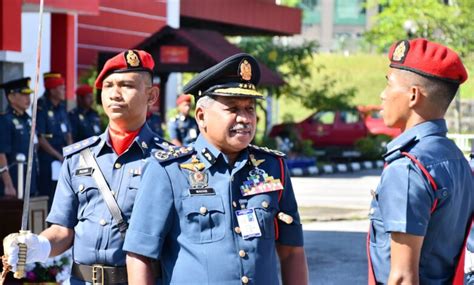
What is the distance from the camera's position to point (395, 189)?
13.7 ft

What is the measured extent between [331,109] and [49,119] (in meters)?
20.5

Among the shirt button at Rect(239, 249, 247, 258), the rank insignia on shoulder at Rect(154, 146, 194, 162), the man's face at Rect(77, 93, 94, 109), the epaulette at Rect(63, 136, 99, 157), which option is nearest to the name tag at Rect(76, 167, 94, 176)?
the epaulette at Rect(63, 136, 99, 157)

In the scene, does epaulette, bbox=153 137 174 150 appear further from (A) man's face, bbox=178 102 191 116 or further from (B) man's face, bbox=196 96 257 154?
(A) man's face, bbox=178 102 191 116

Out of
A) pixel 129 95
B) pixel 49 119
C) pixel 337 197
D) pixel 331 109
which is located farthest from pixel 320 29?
pixel 129 95

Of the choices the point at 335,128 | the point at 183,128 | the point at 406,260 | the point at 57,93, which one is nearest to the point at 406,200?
the point at 406,260

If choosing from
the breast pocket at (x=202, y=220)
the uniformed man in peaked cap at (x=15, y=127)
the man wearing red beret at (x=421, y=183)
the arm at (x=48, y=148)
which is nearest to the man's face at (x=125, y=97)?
the breast pocket at (x=202, y=220)

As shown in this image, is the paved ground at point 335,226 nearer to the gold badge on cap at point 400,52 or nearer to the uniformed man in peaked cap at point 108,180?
the uniformed man in peaked cap at point 108,180

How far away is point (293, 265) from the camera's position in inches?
183

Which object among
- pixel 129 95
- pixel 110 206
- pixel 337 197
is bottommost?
pixel 337 197

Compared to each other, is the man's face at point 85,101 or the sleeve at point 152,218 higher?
the man's face at point 85,101

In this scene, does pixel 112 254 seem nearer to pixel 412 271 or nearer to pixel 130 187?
pixel 130 187

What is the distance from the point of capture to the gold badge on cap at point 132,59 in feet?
18.8

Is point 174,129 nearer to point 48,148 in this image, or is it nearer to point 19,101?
point 48,148

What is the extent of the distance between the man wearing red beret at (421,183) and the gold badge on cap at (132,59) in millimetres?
1680
